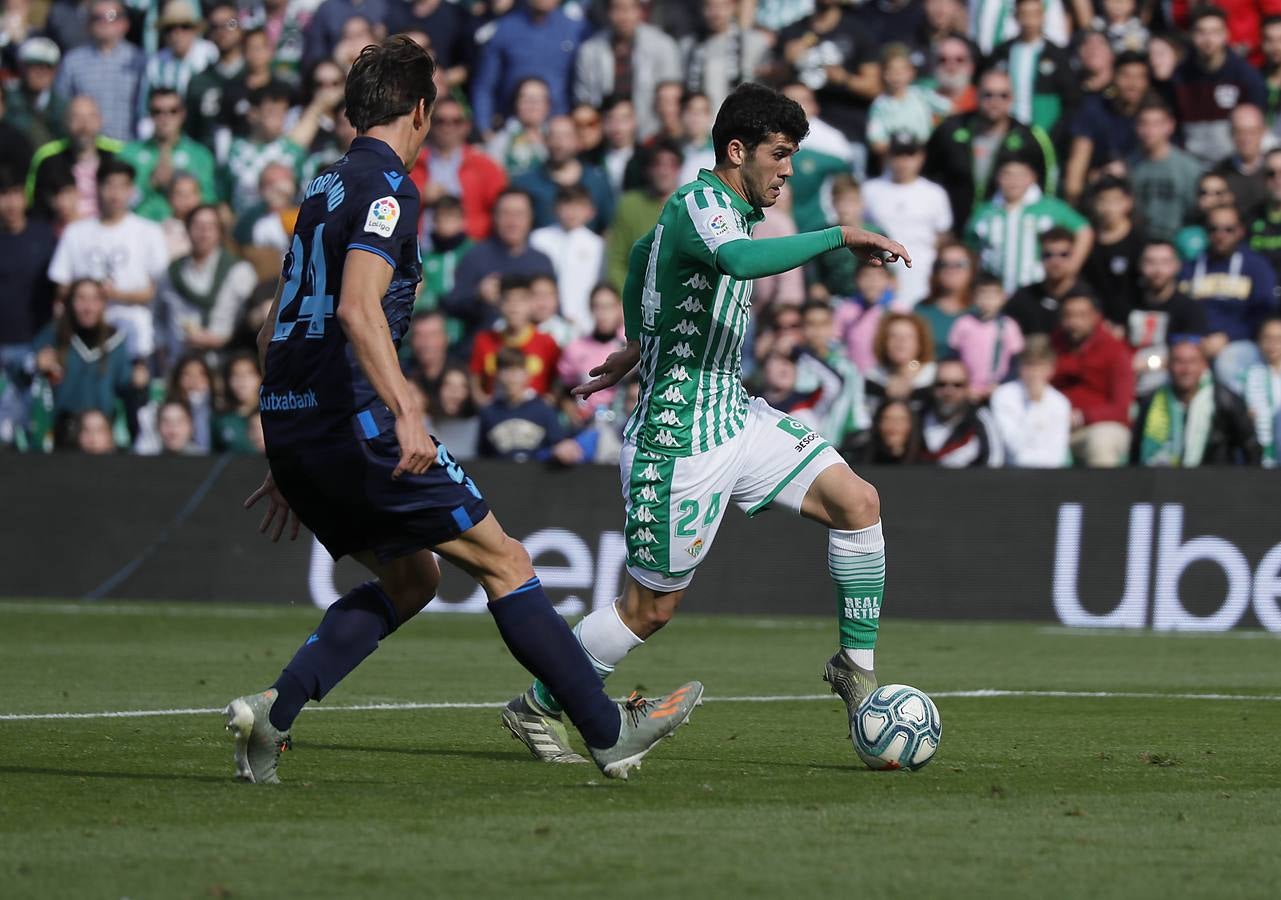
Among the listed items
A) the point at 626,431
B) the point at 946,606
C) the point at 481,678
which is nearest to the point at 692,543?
the point at 626,431

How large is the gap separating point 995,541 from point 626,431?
7.86 metres

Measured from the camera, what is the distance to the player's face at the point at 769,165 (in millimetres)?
8102

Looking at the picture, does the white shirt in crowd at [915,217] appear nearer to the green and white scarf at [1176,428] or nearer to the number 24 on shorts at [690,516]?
the green and white scarf at [1176,428]

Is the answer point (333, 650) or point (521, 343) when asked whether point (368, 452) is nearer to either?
point (333, 650)

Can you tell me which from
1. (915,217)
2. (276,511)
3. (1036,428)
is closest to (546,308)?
(915,217)

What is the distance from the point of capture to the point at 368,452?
22.2 ft

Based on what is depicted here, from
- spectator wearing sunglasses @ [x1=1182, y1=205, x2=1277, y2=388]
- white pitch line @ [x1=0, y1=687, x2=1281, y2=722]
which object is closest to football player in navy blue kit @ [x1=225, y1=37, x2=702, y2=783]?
white pitch line @ [x1=0, y1=687, x2=1281, y2=722]

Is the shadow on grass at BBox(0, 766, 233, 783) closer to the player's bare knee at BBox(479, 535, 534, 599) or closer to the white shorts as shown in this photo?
the player's bare knee at BBox(479, 535, 534, 599)

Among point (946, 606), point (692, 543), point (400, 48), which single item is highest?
point (400, 48)

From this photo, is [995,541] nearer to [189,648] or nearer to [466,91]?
[189,648]

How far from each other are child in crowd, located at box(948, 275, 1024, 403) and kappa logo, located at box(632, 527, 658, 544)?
29.8 feet

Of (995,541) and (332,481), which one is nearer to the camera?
(332,481)

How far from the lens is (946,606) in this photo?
15.9 metres

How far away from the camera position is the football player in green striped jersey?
809 centimetres
